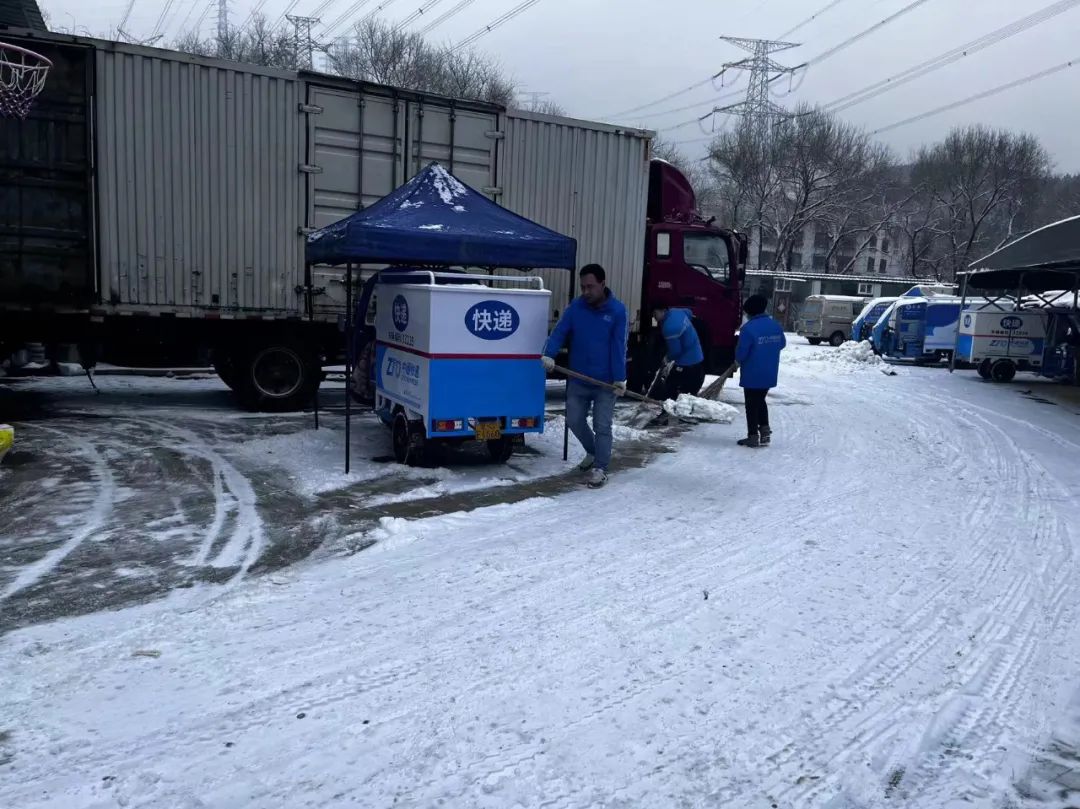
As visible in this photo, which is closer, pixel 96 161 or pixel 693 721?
pixel 693 721

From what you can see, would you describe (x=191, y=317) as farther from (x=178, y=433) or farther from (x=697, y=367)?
(x=697, y=367)

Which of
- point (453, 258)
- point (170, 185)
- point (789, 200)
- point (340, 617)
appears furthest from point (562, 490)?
point (789, 200)

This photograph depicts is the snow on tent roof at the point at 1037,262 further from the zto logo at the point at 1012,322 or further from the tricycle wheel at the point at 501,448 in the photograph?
the tricycle wheel at the point at 501,448

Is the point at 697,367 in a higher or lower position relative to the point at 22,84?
lower

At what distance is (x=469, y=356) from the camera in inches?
290

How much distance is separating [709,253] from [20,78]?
30.1ft

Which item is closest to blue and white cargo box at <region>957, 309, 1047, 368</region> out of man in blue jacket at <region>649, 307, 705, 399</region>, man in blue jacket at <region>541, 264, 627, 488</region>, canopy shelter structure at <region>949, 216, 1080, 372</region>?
canopy shelter structure at <region>949, 216, 1080, 372</region>

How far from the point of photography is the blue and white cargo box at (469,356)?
7246mm

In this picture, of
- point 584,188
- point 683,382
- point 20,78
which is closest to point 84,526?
point 20,78

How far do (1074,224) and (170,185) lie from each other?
48.5 feet

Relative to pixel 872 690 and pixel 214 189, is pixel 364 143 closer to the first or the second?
pixel 214 189

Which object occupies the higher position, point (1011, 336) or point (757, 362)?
point (1011, 336)

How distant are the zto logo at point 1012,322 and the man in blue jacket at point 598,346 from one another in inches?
614

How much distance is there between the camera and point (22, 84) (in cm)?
847
